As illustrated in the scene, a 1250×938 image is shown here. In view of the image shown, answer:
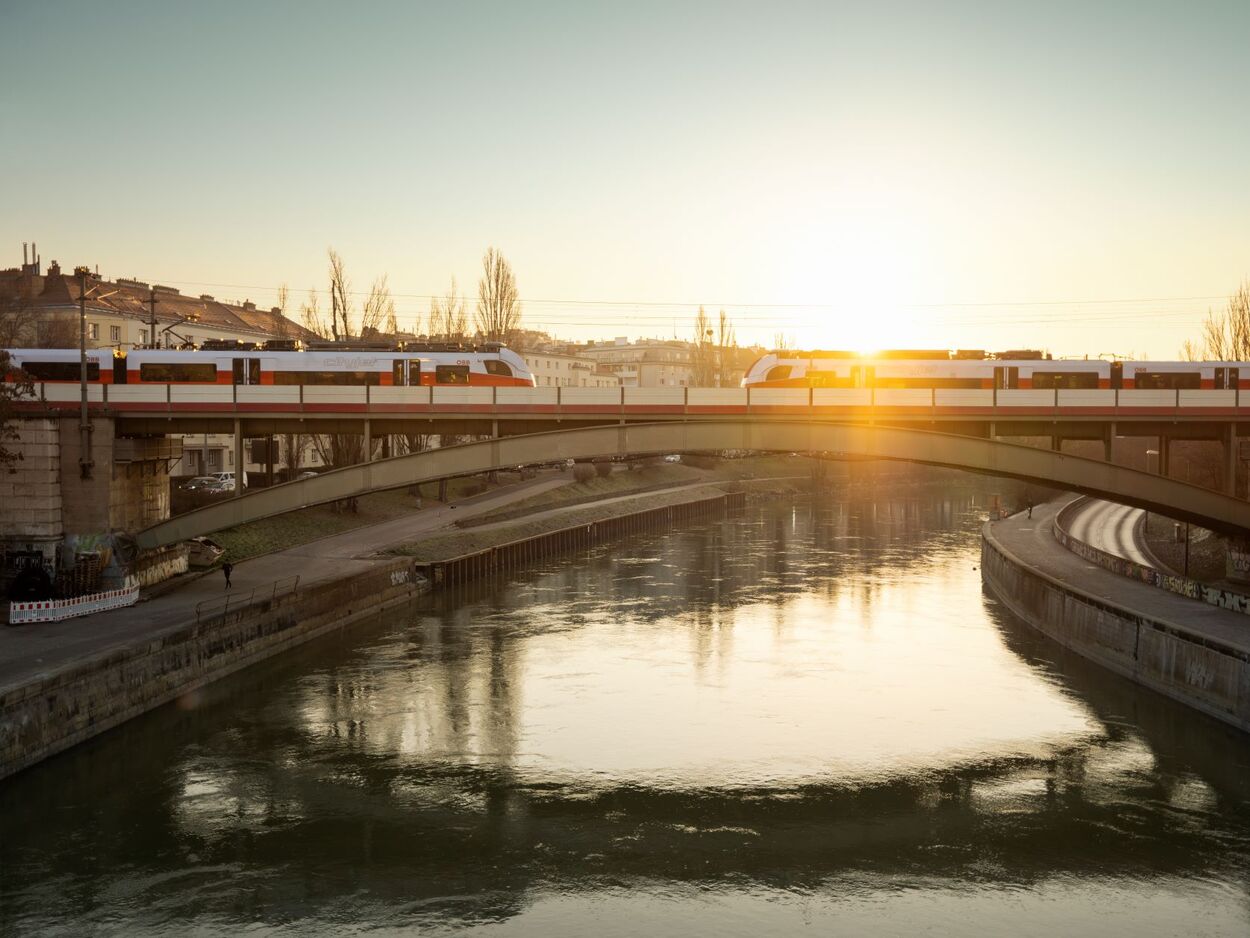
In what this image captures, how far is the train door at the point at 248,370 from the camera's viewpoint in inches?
1709

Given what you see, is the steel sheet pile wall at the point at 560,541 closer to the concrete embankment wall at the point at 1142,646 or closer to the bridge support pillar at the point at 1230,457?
the concrete embankment wall at the point at 1142,646

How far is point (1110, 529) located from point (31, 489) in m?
65.9

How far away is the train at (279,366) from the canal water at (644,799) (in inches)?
423

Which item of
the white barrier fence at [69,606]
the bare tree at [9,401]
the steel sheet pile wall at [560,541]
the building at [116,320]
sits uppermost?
the building at [116,320]

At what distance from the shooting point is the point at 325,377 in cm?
4394

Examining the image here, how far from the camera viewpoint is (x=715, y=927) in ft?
67.9

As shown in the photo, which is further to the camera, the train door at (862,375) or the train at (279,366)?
the train door at (862,375)

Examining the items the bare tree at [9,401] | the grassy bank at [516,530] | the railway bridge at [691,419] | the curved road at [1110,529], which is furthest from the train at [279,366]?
the curved road at [1110,529]

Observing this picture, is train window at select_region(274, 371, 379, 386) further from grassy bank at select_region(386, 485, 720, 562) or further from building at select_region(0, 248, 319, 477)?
building at select_region(0, 248, 319, 477)

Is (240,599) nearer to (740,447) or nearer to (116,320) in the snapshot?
(740,447)

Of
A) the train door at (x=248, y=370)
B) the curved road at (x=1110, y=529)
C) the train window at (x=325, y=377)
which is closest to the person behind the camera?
the train door at (x=248, y=370)

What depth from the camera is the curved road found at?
2447 inches

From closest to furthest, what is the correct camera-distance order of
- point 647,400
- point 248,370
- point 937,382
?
point 647,400, point 248,370, point 937,382

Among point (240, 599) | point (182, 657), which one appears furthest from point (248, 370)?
point (182, 657)
